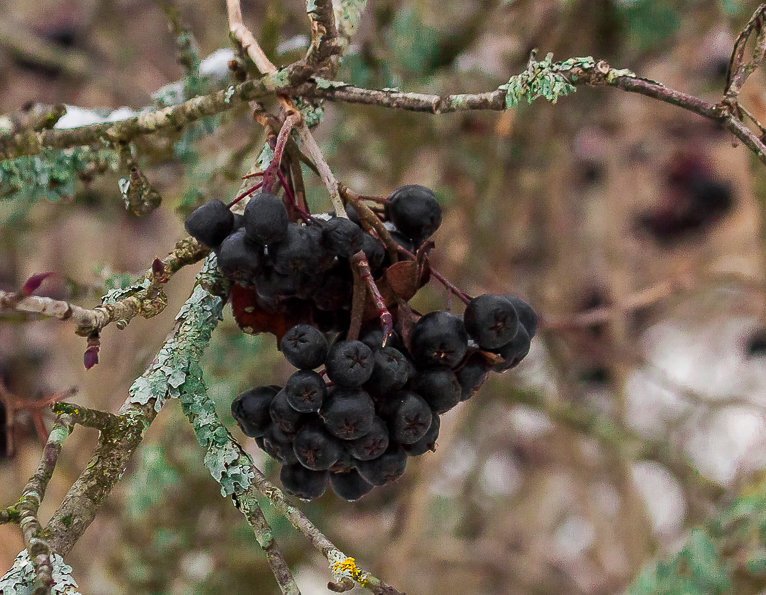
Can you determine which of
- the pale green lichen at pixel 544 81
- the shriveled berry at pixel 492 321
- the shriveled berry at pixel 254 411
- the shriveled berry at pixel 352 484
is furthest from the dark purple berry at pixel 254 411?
the pale green lichen at pixel 544 81

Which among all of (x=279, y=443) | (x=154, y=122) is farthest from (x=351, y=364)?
(x=154, y=122)

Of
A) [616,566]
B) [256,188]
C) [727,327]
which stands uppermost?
[727,327]

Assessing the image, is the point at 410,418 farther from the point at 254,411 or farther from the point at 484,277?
the point at 484,277

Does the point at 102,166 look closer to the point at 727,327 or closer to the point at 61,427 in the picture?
the point at 61,427

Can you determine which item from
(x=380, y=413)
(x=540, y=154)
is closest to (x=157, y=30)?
(x=540, y=154)

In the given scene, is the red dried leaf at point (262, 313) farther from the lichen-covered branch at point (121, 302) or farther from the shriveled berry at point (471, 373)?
the shriveled berry at point (471, 373)

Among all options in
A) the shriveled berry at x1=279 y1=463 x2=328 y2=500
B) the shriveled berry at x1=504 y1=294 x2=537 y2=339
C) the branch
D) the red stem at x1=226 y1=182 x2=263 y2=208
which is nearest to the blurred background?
the branch
